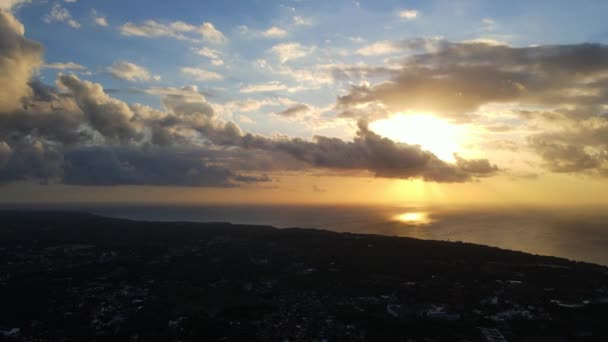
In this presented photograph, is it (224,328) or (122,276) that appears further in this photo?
(122,276)

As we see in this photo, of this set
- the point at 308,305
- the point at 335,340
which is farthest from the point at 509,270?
the point at 335,340

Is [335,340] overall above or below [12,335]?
above

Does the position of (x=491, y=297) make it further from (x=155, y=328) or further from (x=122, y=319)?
(x=122, y=319)

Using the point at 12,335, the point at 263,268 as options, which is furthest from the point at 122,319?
the point at 263,268

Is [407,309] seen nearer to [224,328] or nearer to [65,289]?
[224,328]

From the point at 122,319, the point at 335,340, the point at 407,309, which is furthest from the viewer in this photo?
the point at 407,309

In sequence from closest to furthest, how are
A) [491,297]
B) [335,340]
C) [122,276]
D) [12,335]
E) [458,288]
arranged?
[335,340] → [12,335] → [491,297] → [458,288] → [122,276]
